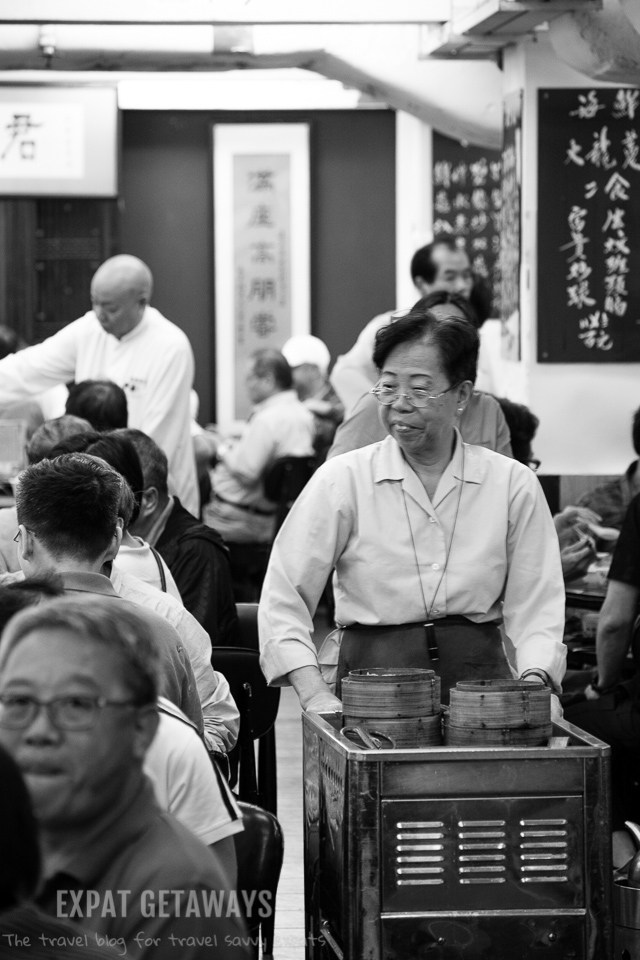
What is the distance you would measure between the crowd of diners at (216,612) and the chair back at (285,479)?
83.4 inches

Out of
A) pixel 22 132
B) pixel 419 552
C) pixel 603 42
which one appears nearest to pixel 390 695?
pixel 419 552

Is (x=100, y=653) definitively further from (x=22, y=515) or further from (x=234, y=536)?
(x=234, y=536)

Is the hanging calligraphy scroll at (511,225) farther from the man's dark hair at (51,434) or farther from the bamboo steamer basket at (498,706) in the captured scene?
the bamboo steamer basket at (498,706)

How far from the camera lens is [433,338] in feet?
10.4

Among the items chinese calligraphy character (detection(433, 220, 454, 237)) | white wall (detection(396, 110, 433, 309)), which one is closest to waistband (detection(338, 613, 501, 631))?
white wall (detection(396, 110, 433, 309))

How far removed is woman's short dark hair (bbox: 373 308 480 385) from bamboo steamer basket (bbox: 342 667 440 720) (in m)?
0.73

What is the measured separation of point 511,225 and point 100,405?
2.64 metres

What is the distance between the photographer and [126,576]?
303cm

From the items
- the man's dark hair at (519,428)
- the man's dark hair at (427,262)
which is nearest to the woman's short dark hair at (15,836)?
the man's dark hair at (519,428)

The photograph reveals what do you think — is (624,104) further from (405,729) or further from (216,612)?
(405,729)

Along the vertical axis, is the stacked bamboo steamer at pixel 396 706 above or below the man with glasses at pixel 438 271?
below

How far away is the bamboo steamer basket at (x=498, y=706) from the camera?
2662 mm

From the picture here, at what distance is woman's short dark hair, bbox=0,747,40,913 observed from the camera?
125cm

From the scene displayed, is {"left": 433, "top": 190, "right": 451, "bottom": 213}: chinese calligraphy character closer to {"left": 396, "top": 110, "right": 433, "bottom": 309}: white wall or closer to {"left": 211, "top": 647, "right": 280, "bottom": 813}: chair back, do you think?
{"left": 396, "top": 110, "right": 433, "bottom": 309}: white wall
